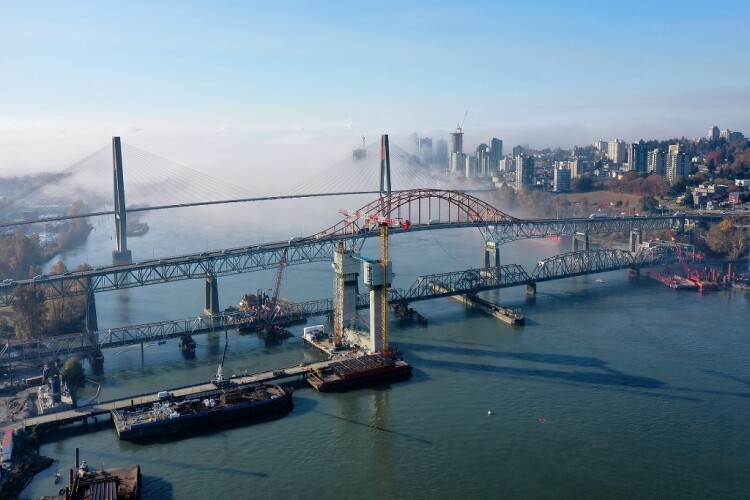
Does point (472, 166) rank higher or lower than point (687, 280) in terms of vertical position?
higher

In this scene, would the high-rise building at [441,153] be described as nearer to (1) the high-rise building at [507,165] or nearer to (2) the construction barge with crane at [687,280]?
(1) the high-rise building at [507,165]

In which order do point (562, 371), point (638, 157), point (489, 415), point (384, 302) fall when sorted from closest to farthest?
point (489, 415), point (562, 371), point (384, 302), point (638, 157)

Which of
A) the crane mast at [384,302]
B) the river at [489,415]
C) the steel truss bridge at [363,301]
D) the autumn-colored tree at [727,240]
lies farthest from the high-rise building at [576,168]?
the crane mast at [384,302]

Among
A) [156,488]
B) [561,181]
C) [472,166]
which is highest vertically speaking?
[472,166]

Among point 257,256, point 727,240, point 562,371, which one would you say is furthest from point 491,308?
point 727,240

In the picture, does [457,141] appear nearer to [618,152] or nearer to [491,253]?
[618,152]

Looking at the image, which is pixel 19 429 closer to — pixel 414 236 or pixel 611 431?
pixel 611 431

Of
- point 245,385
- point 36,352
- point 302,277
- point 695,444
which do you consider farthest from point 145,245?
point 695,444
